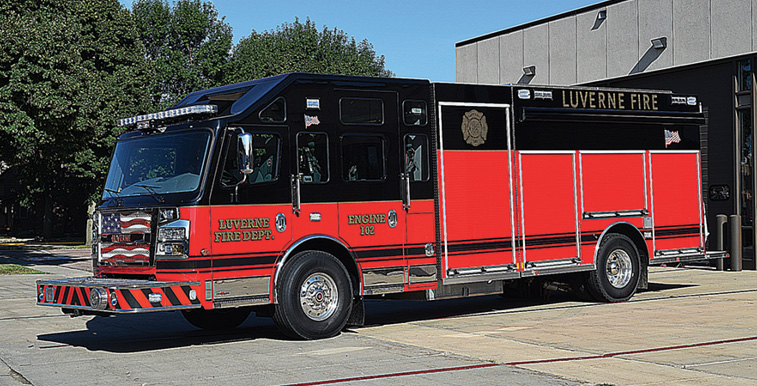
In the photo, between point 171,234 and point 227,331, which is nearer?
point 171,234

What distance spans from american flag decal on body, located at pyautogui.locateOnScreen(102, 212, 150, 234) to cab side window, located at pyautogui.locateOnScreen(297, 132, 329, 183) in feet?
6.18

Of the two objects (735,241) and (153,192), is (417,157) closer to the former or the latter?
(153,192)

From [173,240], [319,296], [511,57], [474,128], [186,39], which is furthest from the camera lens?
[186,39]

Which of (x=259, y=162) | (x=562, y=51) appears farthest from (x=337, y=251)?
(x=562, y=51)

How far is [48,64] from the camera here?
25078 mm

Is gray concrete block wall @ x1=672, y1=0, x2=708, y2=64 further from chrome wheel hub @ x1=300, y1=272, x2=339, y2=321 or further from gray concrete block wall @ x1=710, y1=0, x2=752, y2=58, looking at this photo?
chrome wheel hub @ x1=300, y1=272, x2=339, y2=321

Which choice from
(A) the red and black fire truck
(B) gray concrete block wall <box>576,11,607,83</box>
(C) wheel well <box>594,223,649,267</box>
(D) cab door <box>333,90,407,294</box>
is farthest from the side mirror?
(B) gray concrete block wall <box>576,11,607,83</box>

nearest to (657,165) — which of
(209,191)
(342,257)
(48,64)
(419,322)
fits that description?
(419,322)

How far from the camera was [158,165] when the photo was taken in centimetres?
1061

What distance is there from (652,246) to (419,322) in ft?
14.7

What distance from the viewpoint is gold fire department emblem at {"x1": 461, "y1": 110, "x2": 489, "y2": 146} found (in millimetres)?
12242

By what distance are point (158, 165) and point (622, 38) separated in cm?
1638

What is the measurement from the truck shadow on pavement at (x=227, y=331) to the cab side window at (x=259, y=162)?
6.58 feet

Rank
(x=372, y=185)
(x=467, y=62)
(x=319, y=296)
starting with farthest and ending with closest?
(x=467, y=62) → (x=372, y=185) → (x=319, y=296)
